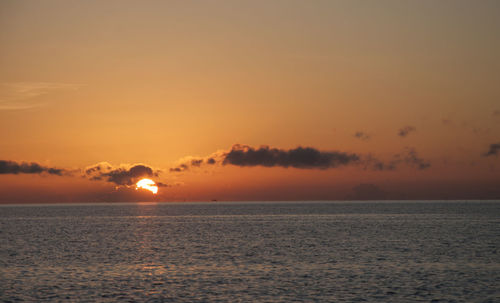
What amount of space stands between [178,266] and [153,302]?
2089cm

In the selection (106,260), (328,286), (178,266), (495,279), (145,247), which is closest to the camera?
(328,286)

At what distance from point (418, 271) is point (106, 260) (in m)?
38.7

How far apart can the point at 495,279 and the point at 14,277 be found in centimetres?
4732

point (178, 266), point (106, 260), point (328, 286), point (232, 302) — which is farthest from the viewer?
point (106, 260)

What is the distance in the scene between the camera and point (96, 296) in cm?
4434

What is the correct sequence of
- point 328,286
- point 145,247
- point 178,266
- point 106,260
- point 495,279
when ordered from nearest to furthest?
point 328,286 → point 495,279 → point 178,266 → point 106,260 → point 145,247

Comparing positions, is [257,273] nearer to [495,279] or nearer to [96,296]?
[96,296]

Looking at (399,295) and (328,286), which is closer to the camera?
(399,295)

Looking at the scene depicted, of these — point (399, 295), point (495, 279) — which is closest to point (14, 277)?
point (399, 295)

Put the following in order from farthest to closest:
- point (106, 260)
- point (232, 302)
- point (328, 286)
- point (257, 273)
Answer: point (106, 260) < point (257, 273) < point (328, 286) < point (232, 302)

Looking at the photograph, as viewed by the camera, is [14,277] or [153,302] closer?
[153,302]

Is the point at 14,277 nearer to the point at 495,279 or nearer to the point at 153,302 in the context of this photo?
the point at 153,302

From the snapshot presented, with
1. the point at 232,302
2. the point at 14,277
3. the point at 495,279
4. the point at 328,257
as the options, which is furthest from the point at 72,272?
the point at 495,279

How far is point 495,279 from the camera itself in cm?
5253
